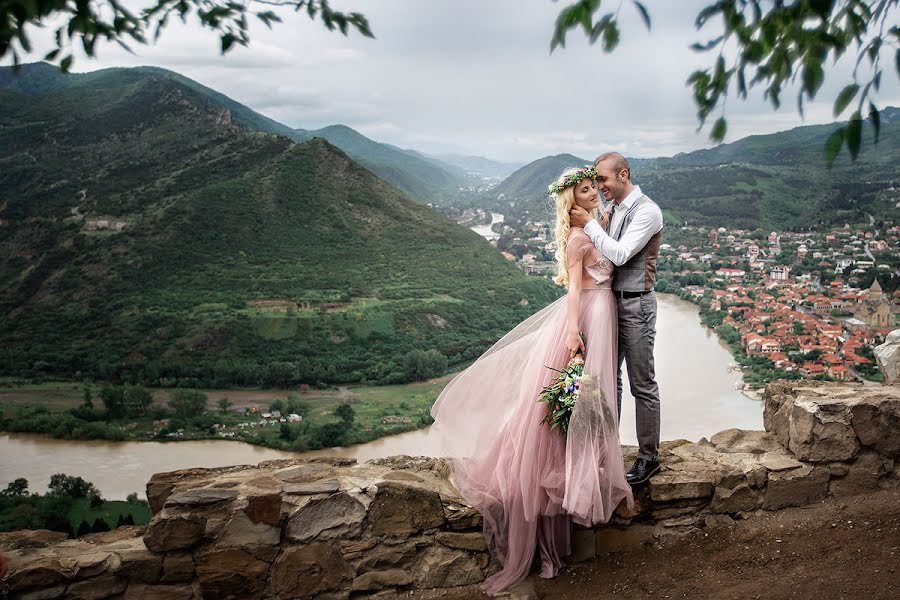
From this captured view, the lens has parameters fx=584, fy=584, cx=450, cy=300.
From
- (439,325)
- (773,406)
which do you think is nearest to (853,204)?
(439,325)

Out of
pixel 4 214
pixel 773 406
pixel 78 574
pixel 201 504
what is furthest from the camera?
pixel 4 214

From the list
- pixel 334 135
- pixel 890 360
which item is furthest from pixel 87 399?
pixel 334 135

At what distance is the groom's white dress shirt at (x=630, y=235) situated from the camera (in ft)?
→ 8.17

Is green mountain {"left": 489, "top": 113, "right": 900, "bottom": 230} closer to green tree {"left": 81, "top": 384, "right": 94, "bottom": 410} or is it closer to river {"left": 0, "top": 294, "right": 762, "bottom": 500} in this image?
river {"left": 0, "top": 294, "right": 762, "bottom": 500}

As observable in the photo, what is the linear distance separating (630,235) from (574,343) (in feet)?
1.73

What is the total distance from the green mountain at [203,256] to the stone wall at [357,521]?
16.1 metres

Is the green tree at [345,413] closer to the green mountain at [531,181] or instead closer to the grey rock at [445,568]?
the grey rock at [445,568]

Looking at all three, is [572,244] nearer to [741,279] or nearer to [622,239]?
[622,239]

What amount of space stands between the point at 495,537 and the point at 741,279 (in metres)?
26.4

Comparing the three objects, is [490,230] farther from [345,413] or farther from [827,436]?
[827,436]

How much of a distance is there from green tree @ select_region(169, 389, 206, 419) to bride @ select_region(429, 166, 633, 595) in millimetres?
14919

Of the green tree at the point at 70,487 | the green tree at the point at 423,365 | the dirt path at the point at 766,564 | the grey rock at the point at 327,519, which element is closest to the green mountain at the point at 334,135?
the grey rock at the point at 327,519

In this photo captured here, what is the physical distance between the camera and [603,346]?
2.62 meters

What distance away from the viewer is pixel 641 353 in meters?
2.64
